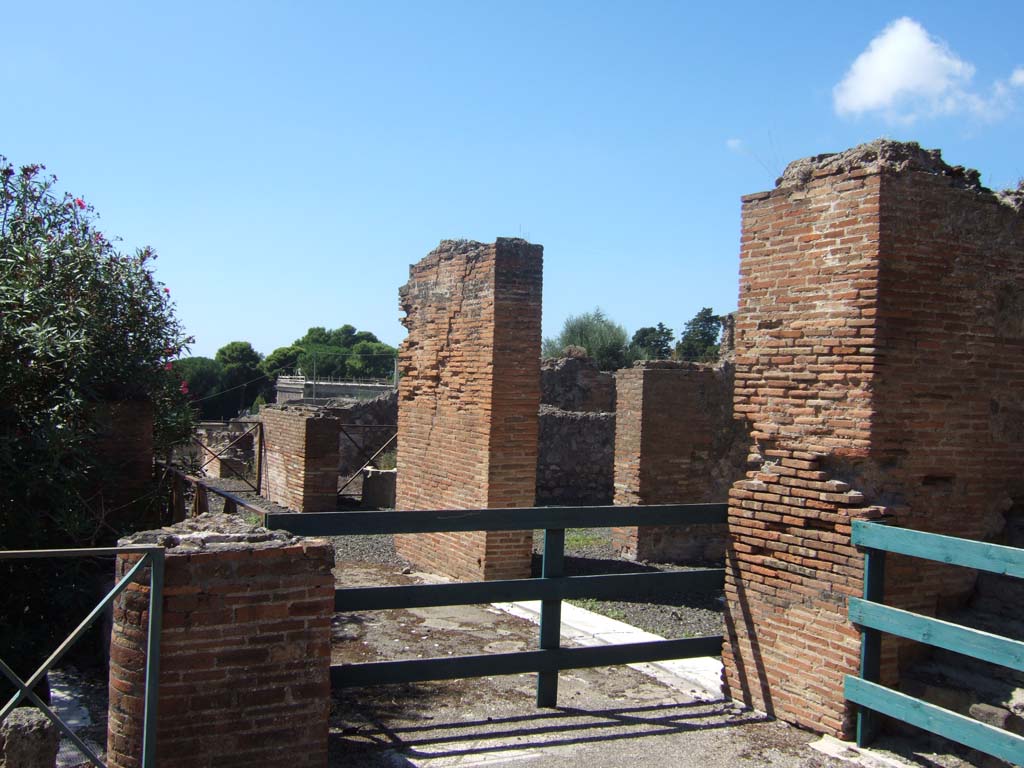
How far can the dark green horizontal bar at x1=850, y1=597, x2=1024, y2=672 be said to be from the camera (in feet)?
12.7

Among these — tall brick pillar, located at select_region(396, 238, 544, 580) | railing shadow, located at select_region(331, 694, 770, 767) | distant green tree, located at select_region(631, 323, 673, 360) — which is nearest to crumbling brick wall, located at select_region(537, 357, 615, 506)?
tall brick pillar, located at select_region(396, 238, 544, 580)

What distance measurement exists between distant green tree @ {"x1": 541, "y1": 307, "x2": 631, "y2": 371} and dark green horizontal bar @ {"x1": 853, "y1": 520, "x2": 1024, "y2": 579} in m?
30.3

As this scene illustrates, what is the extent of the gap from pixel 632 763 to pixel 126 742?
98.1 inches

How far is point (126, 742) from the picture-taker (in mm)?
3738

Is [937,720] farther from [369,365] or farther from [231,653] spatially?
[369,365]

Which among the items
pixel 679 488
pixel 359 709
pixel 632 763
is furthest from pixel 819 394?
pixel 679 488

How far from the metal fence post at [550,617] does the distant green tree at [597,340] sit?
97.4ft

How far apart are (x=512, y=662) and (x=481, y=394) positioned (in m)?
4.60

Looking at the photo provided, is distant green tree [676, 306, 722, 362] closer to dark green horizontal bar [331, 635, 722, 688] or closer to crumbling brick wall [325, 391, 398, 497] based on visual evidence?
crumbling brick wall [325, 391, 398, 497]

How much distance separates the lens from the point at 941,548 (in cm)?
427

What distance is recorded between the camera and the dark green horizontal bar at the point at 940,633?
3885 mm

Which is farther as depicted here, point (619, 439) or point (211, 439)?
point (211, 439)

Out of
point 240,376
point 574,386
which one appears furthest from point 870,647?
point 240,376

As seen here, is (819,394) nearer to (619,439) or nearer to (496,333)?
(496,333)
